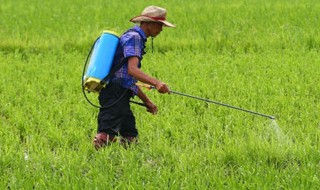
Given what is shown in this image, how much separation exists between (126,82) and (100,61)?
11.4 inches

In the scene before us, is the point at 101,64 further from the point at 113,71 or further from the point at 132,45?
the point at 132,45

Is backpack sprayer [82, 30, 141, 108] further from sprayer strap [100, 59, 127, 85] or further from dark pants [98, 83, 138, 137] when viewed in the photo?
dark pants [98, 83, 138, 137]

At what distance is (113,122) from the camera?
378 cm

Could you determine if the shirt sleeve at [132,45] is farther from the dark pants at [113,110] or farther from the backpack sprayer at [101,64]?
the dark pants at [113,110]

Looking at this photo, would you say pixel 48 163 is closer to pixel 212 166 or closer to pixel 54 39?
pixel 212 166

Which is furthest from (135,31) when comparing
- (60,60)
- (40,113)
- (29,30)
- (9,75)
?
(29,30)

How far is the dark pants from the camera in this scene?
3.76 meters

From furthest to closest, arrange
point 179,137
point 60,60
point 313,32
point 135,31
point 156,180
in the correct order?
1. point 313,32
2. point 60,60
3. point 179,137
4. point 135,31
5. point 156,180

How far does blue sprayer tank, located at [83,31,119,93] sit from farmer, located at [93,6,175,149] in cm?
9

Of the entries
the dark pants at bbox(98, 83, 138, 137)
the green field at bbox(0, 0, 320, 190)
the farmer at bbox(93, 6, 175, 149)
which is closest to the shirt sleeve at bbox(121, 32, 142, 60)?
the farmer at bbox(93, 6, 175, 149)

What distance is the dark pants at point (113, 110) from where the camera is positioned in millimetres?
3764

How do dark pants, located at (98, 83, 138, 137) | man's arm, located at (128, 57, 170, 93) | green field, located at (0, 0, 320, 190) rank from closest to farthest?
green field, located at (0, 0, 320, 190), man's arm, located at (128, 57, 170, 93), dark pants, located at (98, 83, 138, 137)

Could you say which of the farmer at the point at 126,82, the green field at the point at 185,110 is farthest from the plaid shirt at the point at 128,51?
the green field at the point at 185,110

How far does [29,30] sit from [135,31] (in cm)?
643
